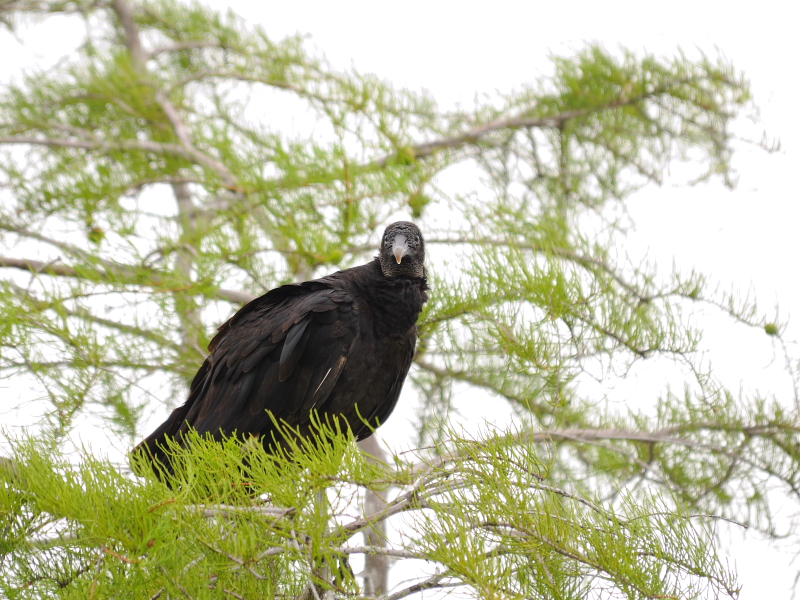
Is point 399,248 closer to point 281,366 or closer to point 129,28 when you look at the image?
point 281,366

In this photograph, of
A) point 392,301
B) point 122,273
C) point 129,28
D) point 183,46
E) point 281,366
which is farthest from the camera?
point 129,28

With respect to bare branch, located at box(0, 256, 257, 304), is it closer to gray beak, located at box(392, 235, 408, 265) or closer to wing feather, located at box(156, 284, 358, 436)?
wing feather, located at box(156, 284, 358, 436)

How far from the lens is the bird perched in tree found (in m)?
2.01

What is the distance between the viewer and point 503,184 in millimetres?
3643

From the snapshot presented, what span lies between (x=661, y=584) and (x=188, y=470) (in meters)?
0.74

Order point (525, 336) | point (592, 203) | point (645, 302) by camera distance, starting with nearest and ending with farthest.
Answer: point (525, 336) → point (645, 302) → point (592, 203)

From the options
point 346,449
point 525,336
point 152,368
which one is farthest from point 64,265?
point 346,449

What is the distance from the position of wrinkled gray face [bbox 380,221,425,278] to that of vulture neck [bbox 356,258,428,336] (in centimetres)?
3

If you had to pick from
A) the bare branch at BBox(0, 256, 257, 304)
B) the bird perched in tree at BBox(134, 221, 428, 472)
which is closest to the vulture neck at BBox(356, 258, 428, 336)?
the bird perched in tree at BBox(134, 221, 428, 472)

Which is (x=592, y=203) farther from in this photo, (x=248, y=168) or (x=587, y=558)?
(x=587, y=558)

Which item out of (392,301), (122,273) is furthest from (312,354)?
(122,273)

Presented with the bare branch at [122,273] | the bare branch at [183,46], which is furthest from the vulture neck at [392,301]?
the bare branch at [183,46]

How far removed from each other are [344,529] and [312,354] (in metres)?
0.93

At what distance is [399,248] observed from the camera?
2.12 meters
